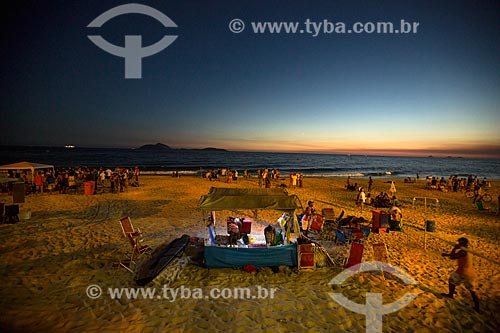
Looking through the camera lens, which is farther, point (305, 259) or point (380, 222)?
point (380, 222)

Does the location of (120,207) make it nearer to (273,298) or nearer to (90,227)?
(90,227)

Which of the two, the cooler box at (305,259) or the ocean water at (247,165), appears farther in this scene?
the ocean water at (247,165)

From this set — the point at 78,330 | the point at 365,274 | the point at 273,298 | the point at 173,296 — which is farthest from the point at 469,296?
the point at 78,330

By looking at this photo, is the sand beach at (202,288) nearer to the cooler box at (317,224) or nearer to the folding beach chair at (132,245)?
the folding beach chair at (132,245)

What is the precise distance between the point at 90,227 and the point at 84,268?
428 centimetres

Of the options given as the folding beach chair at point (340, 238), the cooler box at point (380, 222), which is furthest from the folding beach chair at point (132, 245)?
the cooler box at point (380, 222)

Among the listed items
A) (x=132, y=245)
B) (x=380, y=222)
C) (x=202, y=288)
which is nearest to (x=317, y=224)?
(x=380, y=222)

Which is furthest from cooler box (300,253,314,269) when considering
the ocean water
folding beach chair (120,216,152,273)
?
the ocean water

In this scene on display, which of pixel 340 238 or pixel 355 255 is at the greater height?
pixel 355 255

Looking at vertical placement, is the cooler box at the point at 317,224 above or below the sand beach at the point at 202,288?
above

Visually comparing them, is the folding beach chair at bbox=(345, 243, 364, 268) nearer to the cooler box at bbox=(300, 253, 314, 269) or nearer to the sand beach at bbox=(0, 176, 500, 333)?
the sand beach at bbox=(0, 176, 500, 333)

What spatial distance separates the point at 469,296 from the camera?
6.15 metres

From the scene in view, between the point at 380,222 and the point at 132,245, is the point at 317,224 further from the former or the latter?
the point at 132,245

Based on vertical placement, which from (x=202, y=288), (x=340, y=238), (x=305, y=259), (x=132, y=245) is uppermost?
(x=132, y=245)
